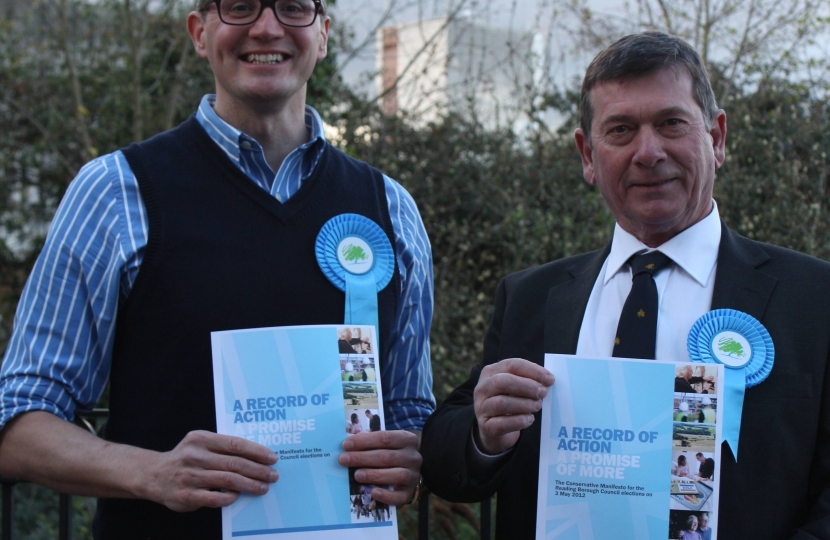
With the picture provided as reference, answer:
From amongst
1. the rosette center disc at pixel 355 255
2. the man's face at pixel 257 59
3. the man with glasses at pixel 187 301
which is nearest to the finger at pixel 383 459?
the man with glasses at pixel 187 301

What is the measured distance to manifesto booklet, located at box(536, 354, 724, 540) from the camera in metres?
1.91

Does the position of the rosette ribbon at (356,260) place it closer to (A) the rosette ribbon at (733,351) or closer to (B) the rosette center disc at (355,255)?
(B) the rosette center disc at (355,255)

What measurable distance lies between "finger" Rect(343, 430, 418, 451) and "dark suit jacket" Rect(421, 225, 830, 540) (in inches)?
5.0

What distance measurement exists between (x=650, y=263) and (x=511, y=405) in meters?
0.63

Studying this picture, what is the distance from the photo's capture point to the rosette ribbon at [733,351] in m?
1.96

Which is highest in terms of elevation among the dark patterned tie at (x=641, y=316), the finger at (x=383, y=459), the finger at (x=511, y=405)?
the dark patterned tie at (x=641, y=316)

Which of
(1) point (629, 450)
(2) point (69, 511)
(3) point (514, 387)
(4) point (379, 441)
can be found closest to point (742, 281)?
(1) point (629, 450)

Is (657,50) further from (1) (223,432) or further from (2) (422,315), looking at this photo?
(1) (223,432)

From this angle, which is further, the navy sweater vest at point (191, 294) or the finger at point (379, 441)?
the navy sweater vest at point (191, 294)

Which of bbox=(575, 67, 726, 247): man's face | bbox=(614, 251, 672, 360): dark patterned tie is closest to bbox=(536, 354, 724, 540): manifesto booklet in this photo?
bbox=(614, 251, 672, 360): dark patterned tie

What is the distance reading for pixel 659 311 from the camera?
2176 mm

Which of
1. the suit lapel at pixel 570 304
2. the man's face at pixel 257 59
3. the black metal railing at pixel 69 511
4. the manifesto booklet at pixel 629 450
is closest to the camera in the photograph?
the manifesto booklet at pixel 629 450

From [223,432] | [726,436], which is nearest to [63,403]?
[223,432]

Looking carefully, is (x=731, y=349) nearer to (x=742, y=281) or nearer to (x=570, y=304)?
(x=742, y=281)
